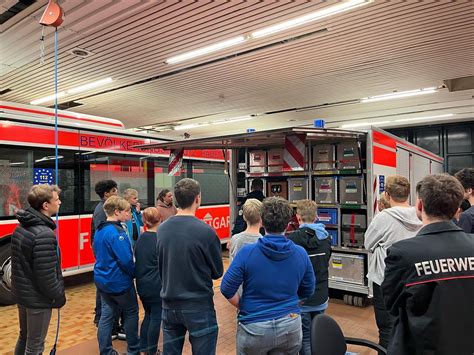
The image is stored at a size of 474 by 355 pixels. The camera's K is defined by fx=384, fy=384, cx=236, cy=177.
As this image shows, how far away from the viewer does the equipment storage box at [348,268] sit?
5.09 meters

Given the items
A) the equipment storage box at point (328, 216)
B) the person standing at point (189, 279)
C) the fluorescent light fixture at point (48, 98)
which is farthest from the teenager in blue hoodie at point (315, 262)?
the fluorescent light fixture at point (48, 98)

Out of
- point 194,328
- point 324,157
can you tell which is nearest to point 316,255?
point 194,328

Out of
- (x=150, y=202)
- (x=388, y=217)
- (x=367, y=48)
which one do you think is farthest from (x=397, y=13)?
(x=150, y=202)

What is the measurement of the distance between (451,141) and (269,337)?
1420 cm

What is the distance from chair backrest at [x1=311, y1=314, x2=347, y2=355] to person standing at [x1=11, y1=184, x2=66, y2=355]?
193 cm

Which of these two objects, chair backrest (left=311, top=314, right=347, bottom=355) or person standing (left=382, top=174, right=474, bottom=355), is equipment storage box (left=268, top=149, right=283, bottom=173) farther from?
person standing (left=382, top=174, right=474, bottom=355)

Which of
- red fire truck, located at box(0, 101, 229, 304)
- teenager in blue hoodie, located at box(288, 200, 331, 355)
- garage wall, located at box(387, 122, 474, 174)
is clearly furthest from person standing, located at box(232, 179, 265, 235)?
garage wall, located at box(387, 122, 474, 174)

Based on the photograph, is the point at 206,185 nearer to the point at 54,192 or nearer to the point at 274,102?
the point at 274,102

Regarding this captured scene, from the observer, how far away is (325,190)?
5574mm

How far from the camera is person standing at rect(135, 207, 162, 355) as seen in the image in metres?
3.33

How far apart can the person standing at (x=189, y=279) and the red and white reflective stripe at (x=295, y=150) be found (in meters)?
2.21

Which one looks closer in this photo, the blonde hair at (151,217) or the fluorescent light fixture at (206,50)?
the blonde hair at (151,217)

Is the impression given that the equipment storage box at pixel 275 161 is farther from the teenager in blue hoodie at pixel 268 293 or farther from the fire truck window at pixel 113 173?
the teenager in blue hoodie at pixel 268 293

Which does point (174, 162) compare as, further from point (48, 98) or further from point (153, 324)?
→ point (48, 98)
